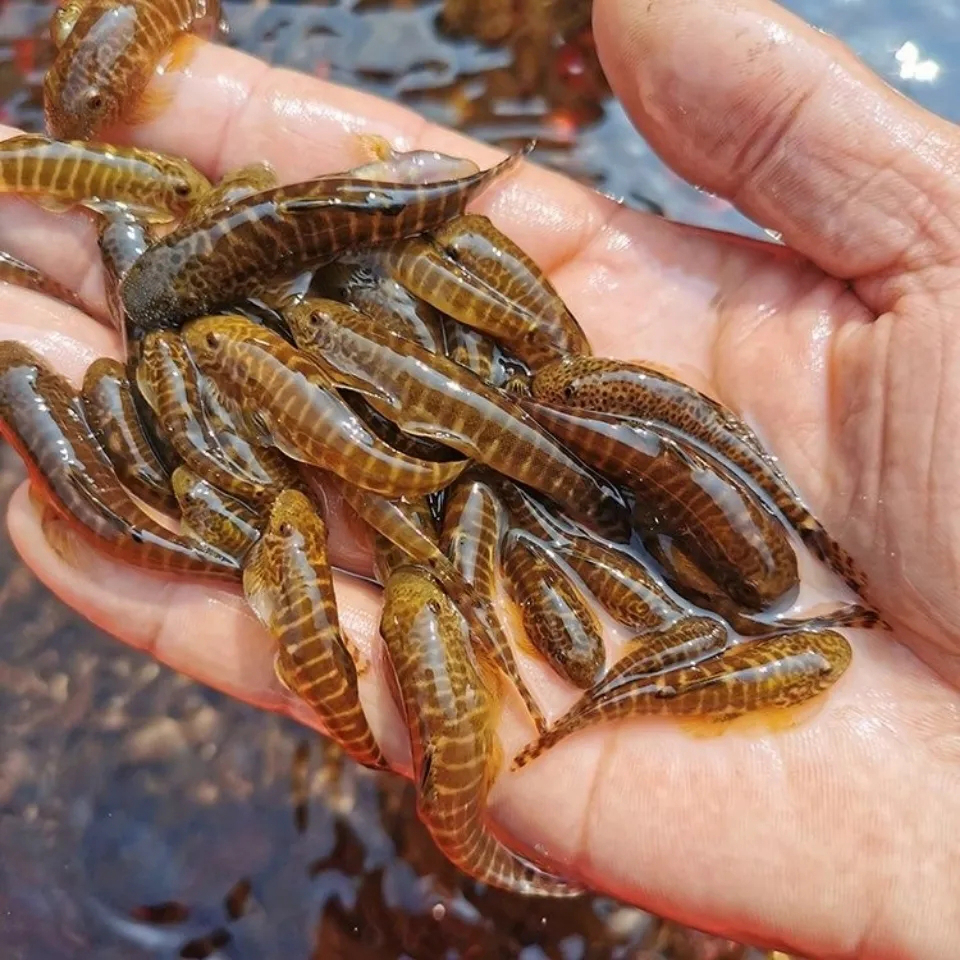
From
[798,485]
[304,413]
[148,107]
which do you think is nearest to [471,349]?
[304,413]

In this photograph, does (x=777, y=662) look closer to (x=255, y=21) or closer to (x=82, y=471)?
(x=82, y=471)

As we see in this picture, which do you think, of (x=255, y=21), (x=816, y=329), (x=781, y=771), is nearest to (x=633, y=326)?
(x=816, y=329)

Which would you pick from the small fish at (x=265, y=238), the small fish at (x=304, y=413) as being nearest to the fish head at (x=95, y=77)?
the small fish at (x=265, y=238)

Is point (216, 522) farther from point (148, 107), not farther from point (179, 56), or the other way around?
point (179, 56)

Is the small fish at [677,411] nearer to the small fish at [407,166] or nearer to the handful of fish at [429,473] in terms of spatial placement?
the handful of fish at [429,473]

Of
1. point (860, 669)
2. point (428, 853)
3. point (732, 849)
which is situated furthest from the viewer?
point (428, 853)

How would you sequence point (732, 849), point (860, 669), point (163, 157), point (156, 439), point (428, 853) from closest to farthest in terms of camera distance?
point (732, 849), point (860, 669), point (156, 439), point (163, 157), point (428, 853)
